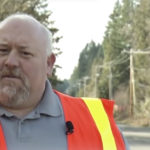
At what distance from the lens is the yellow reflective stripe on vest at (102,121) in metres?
3.16

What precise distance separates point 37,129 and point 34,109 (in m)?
0.17

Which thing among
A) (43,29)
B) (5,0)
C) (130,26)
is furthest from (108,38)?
(43,29)

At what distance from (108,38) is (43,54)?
86873 millimetres

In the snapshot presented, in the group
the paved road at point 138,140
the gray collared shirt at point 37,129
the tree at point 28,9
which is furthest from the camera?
the tree at point 28,9

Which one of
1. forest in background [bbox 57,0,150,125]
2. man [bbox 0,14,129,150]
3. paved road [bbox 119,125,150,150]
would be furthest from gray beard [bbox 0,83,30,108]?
forest in background [bbox 57,0,150,125]

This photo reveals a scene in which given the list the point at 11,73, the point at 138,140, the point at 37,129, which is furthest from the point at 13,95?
the point at 138,140

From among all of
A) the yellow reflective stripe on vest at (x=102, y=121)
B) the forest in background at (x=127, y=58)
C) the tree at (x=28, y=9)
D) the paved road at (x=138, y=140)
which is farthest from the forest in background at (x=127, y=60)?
the yellow reflective stripe on vest at (x=102, y=121)

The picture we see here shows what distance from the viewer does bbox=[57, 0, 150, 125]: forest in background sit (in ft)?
188

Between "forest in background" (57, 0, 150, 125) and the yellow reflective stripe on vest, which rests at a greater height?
"forest in background" (57, 0, 150, 125)

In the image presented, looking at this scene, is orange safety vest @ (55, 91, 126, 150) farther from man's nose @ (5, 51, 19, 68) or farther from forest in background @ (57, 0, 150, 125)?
forest in background @ (57, 0, 150, 125)

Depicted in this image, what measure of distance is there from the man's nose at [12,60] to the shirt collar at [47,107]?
0.87 ft

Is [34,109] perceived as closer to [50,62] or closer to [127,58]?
[50,62]

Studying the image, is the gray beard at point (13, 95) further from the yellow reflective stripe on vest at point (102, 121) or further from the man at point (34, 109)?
the yellow reflective stripe on vest at point (102, 121)

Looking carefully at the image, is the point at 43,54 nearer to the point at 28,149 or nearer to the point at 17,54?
the point at 17,54
